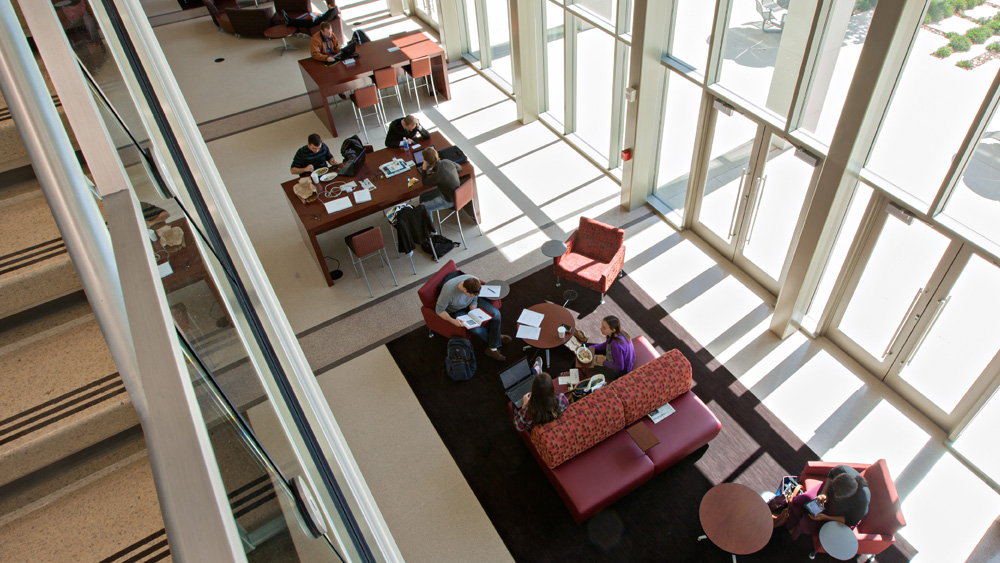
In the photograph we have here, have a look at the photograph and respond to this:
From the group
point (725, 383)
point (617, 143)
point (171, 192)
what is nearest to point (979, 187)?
point (725, 383)

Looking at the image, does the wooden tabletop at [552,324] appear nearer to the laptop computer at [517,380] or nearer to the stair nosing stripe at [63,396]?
the laptop computer at [517,380]

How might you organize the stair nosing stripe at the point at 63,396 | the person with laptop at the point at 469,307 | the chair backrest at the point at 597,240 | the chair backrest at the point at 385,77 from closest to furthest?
the stair nosing stripe at the point at 63,396 → the person with laptop at the point at 469,307 → the chair backrest at the point at 597,240 → the chair backrest at the point at 385,77

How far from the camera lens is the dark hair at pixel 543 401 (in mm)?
5469

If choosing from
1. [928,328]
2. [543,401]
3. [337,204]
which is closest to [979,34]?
[928,328]

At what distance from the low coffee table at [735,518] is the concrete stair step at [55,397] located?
4.74 metres

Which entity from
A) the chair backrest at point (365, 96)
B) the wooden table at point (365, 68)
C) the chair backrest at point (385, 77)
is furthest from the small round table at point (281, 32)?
the chair backrest at point (365, 96)

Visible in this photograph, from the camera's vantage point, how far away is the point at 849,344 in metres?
6.81

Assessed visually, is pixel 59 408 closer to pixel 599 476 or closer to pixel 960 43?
pixel 599 476

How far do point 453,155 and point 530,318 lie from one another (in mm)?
3077

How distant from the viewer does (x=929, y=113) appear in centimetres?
507

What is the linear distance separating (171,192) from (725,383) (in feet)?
19.5

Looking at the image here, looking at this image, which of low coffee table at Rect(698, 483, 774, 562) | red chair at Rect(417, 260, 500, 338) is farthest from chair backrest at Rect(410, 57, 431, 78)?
low coffee table at Rect(698, 483, 774, 562)

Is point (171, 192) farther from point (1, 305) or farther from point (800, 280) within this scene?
point (800, 280)

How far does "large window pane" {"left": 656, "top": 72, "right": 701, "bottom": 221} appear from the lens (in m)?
7.89
